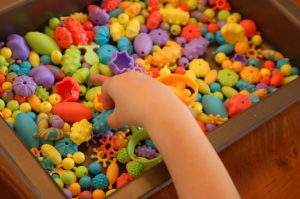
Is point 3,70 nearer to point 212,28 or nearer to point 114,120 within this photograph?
point 114,120

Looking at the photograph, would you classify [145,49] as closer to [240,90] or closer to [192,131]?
[240,90]

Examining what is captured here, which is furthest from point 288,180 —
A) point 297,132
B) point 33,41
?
point 33,41

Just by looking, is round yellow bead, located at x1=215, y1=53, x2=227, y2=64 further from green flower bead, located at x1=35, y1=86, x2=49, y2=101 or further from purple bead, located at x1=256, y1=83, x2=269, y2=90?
green flower bead, located at x1=35, y1=86, x2=49, y2=101

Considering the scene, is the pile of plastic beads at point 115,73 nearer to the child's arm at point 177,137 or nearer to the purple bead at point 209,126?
the purple bead at point 209,126

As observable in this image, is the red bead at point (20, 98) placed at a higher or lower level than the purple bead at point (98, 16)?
lower

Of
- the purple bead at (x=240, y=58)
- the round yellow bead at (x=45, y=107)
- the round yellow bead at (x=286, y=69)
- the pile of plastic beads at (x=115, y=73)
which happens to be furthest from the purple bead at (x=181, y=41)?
the round yellow bead at (x=45, y=107)
